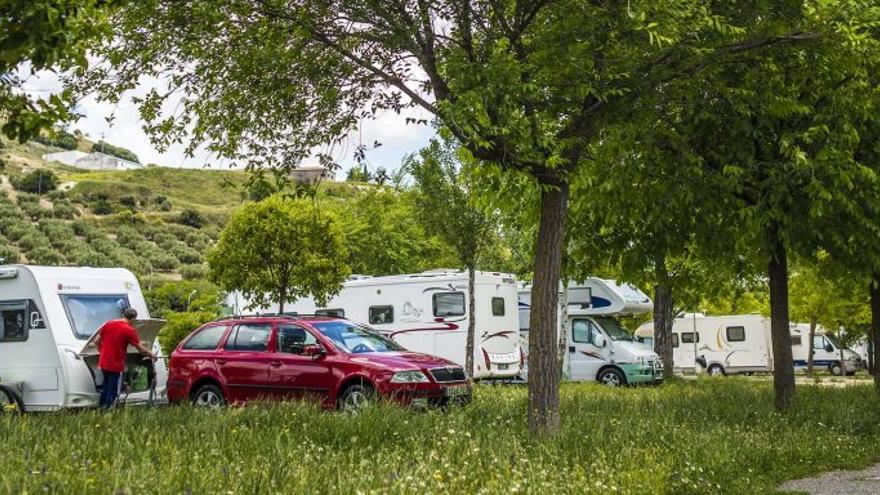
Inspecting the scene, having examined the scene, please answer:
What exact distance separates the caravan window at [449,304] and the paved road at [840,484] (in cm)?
1327

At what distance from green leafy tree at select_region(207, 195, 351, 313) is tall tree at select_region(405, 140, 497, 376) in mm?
2557

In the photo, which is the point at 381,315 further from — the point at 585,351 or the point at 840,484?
the point at 840,484

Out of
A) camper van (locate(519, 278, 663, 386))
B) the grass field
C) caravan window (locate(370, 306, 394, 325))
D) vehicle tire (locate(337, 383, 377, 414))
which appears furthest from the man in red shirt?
camper van (locate(519, 278, 663, 386))

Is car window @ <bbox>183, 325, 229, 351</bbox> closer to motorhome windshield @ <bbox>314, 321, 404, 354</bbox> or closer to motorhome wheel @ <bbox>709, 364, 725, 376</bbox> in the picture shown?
motorhome windshield @ <bbox>314, 321, 404, 354</bbox>

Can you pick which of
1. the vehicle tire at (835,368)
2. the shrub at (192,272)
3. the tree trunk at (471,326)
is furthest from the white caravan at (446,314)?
the shrub at (192,272)

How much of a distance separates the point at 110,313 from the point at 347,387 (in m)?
4.90

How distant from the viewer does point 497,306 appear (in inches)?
875

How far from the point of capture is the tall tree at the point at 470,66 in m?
8.16

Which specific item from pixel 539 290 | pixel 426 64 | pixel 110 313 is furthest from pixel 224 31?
pixel 110 313

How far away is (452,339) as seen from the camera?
862 inches

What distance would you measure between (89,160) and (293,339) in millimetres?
125164

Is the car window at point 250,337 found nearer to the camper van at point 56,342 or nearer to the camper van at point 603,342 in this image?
the camper van at point 56,342

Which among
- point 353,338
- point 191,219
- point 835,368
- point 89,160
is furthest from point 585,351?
point 89,160

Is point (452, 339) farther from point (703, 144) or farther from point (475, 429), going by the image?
point (475, 429)
